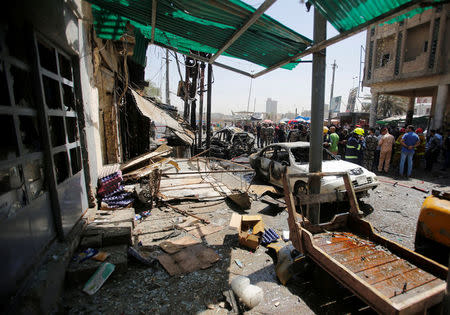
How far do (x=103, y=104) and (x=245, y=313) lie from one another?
593 cm

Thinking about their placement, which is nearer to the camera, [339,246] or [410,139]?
[339,246]

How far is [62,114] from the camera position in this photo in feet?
10.5

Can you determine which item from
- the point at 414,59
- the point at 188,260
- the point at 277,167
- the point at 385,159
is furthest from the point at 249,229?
the point at 414,59

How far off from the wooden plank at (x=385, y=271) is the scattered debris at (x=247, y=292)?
4.00ft

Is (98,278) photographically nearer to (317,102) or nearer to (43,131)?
(43,131)

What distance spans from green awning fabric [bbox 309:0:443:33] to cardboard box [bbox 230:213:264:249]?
3.38 metres

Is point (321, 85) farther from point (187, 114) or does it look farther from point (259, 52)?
point (187, 114)

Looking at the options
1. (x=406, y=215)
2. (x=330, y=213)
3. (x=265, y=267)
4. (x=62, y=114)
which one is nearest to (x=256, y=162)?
(x=330, y=213)

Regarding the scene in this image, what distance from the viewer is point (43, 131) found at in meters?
2.63

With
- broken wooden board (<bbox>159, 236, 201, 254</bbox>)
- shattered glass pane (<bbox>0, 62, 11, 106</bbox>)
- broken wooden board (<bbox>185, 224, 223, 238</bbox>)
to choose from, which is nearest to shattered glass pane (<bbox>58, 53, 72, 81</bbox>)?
shattered glass pane (<bbox>0, 62, 11, 106</bbox>)

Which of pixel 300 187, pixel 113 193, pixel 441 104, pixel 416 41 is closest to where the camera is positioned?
pixel 113 193

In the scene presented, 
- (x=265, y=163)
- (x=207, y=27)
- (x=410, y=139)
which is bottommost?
(x=265, y=163)

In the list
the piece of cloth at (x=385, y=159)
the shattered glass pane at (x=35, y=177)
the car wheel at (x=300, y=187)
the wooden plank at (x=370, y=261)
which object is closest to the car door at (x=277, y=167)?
the car wheel at (x=300, y=187)

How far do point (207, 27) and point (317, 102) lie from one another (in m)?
2.11
